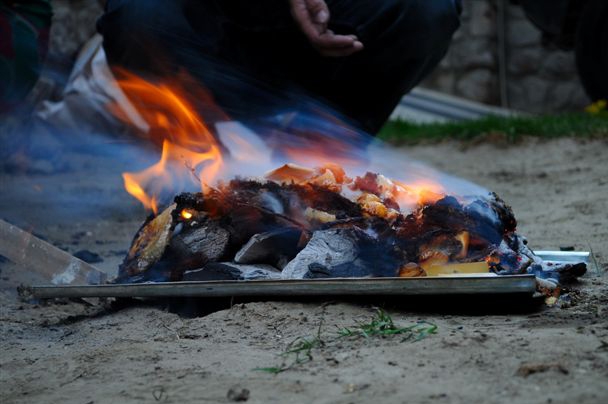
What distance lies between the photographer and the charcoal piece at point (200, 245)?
9.43ft

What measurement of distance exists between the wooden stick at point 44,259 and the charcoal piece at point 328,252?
0.84 metres

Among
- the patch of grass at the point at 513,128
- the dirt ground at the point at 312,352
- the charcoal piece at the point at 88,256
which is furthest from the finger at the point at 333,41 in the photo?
the patch of grass at the point at 513,128

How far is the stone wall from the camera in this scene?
8930 mm

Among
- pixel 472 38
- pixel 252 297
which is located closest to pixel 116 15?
pixel 252 297

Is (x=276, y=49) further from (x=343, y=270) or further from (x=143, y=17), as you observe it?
(x=343, y=270)

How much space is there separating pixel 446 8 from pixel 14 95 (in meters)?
2.60

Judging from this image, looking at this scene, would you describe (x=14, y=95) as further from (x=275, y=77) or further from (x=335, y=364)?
(x=335, y=364)

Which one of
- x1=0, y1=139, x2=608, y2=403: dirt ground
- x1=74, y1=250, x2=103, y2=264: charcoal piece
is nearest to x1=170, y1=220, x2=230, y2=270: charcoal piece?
x1=0, y1=139, x2=608, y2=403: dirt ground

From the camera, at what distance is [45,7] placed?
197 inches

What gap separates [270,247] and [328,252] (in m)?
0.22

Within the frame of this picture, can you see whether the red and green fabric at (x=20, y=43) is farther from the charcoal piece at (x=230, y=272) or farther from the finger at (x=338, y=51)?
the charcoal piece at (x=230, y=272)

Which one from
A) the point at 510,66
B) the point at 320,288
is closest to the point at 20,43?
the point at 320,288

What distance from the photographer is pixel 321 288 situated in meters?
2.48

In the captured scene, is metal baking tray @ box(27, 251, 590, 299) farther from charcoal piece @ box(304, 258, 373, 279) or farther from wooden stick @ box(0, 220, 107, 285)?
wooden stick @ box(0, 220, 107, 285)
